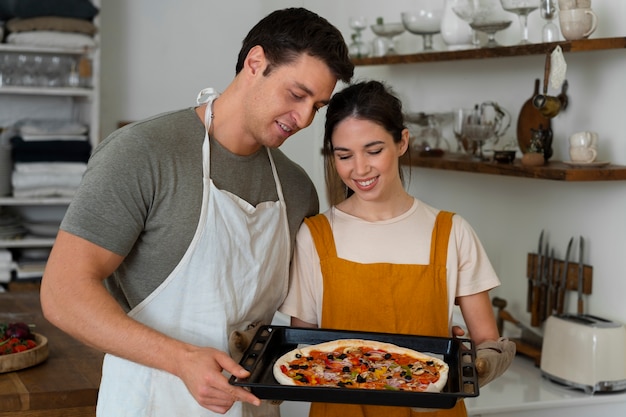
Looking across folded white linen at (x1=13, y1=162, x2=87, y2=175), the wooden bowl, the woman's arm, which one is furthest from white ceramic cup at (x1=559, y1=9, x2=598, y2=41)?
folded white linen at (x1=13, y1=162, x2=87, y2=175)

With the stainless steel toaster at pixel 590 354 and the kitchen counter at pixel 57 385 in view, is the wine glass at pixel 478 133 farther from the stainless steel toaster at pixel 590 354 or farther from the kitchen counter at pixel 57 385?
the kitchen counter at pixel 57 385

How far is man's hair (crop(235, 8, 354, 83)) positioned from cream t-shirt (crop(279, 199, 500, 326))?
0.39m

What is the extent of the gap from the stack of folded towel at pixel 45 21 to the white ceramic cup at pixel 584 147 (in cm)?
260

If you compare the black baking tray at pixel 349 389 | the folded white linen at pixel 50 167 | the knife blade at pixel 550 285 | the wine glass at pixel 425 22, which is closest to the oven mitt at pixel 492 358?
the black baking tray at pixel 349 389

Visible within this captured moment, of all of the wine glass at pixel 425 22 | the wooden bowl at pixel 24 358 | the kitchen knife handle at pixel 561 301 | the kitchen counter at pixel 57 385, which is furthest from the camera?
the wine glass at pixel 425 22

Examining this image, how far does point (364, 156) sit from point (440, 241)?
25 cm

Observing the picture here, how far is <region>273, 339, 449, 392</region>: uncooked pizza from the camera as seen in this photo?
5.55 ft

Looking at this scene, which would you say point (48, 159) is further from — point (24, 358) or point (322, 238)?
point (322, 238)

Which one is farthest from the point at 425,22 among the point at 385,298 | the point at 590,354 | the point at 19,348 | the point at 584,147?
the point at 19,348

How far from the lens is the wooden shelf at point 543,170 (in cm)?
248

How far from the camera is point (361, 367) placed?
1.80m

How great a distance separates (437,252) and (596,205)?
1002 mm

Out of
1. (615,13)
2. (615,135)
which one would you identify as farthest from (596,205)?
(615,13)

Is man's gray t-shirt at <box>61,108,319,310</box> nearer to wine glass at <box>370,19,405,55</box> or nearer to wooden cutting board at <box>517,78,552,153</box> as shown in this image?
wooden cutting board at <box>517,78,552,153</box>
